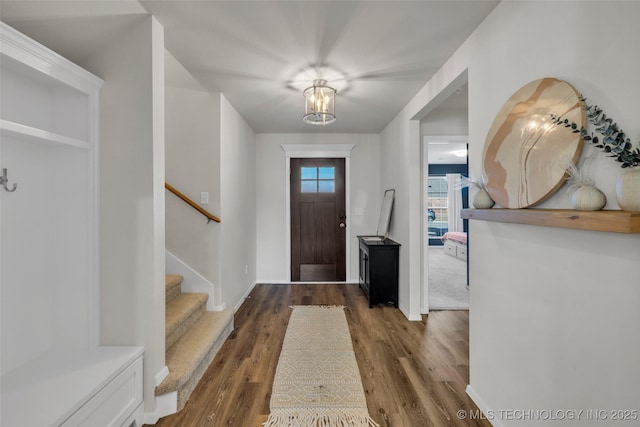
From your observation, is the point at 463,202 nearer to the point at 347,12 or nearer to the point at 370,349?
the point at 370,349

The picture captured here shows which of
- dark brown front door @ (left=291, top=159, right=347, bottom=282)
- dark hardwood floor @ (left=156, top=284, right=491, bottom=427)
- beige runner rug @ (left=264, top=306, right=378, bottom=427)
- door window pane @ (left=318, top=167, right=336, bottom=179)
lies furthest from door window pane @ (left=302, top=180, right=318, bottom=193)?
beige runner rug @ (left=264, top=306, right=378, bottom=427)

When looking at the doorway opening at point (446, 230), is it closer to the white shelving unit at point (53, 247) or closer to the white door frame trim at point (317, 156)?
the white door frame trim at point (317, 156)

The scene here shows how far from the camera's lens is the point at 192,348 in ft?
7.21

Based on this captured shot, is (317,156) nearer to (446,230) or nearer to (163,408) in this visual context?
(163,408)

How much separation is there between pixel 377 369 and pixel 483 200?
1.51m

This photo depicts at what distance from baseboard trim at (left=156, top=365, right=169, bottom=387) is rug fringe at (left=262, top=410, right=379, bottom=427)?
685 millimetres

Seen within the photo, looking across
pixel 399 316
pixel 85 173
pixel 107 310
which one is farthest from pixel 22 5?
pixel 399 316

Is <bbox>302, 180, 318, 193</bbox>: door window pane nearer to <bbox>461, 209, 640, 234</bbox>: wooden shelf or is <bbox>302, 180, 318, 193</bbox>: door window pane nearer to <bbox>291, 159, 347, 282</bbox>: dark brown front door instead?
<bbox>291, 159, 347, 282</bbox>: dark brown front door

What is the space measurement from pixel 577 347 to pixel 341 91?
2.67m

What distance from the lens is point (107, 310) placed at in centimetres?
177

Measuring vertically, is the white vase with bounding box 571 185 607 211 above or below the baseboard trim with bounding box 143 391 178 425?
above

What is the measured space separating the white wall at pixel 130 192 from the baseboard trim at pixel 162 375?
0.12 ft

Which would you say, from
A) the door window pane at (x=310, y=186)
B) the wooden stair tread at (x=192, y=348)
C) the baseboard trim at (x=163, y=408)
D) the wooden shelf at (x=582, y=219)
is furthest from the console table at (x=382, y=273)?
the baseboard trim at (x=163, y=408)

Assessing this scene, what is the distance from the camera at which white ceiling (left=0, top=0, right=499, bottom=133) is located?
167 cm
